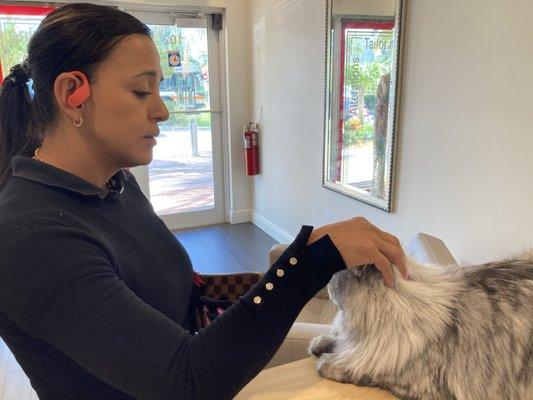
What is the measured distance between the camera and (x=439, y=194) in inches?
82.0

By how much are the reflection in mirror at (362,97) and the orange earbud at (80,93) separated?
185 centimetres

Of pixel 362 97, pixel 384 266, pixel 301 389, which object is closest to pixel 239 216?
pixel 362 97

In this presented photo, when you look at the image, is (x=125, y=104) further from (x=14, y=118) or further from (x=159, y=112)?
(x=14, y=118)

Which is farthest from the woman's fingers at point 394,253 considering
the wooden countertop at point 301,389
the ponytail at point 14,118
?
the ponytail at point 14,118

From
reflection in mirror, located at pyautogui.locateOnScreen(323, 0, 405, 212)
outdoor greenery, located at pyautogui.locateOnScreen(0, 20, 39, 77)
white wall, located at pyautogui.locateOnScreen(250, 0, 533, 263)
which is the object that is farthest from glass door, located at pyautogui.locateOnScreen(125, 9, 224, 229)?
reflection in mirror, located at pyautogui.locateOnScreen(323, 0, 405, 212)

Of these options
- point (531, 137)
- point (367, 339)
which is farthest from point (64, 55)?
point (531, 137)

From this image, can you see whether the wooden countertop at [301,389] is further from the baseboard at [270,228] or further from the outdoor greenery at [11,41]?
the outdoor greenery at [11,41]

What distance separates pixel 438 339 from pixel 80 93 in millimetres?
794

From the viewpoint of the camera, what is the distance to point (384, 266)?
0.76 m

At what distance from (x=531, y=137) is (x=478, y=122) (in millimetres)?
255

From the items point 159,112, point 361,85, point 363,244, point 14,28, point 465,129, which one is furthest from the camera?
point 14,28

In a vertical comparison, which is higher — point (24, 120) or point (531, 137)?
point (24, 120)

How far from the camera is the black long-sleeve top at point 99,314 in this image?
1.89ft

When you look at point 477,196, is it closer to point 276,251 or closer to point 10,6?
point 276,251
